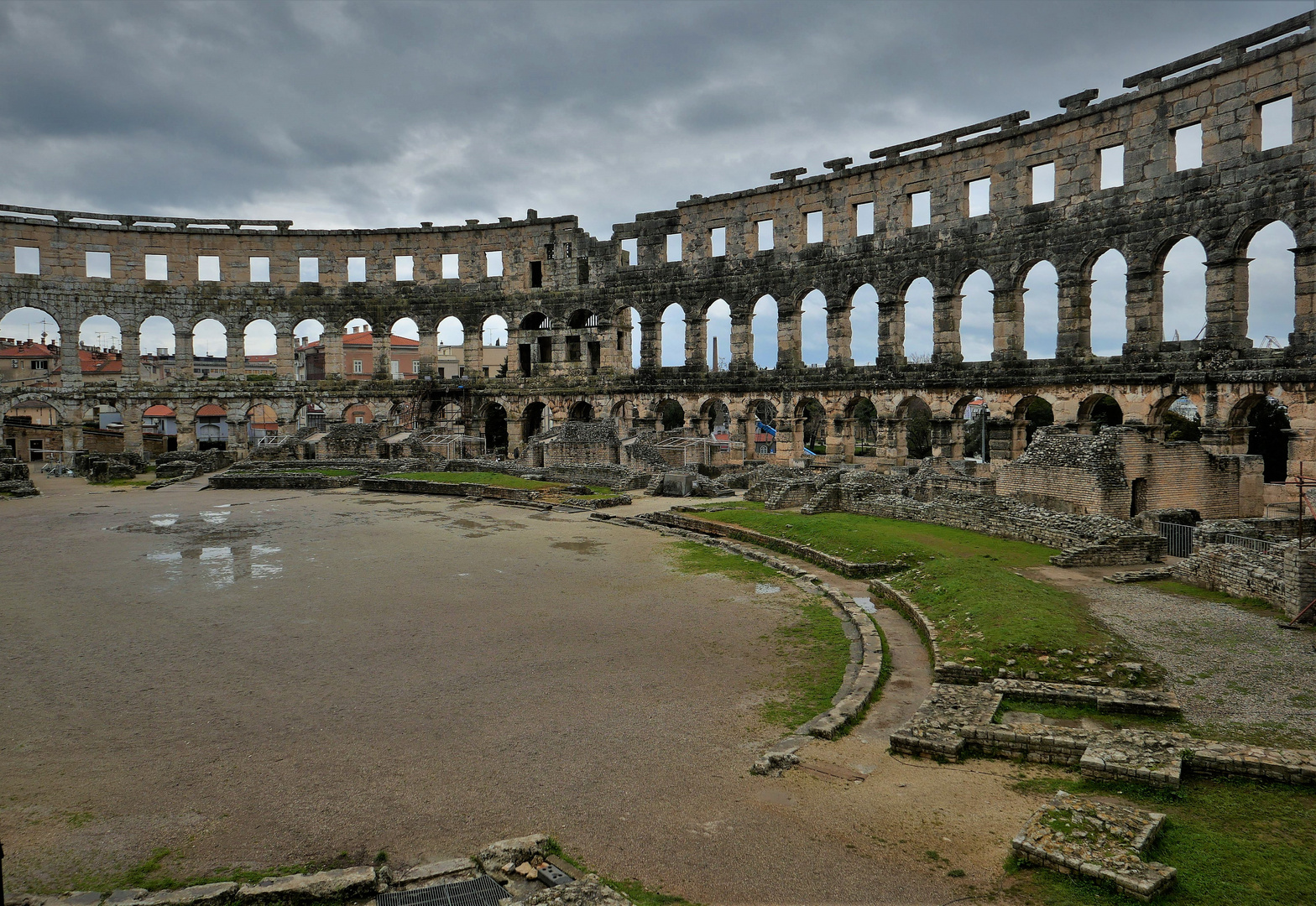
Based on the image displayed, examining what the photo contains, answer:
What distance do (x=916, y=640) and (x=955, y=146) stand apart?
24.7 meters

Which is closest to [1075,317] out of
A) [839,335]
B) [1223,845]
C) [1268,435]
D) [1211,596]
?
[839,335]

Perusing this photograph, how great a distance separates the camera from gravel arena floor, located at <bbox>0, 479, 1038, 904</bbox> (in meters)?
6.25

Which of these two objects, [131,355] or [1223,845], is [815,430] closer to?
[131,355]

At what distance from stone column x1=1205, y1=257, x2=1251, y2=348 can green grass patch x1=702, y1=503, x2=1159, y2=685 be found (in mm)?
11444

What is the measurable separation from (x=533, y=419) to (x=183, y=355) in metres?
18.5

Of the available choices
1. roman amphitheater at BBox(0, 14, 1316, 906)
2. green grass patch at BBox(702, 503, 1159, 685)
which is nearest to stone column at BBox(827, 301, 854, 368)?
roman amphitheater at BBox(0, 14, 1316, 906)

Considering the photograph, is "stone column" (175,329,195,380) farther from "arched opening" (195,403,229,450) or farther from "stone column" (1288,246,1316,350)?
"stone column" (1288,246,1316,350)

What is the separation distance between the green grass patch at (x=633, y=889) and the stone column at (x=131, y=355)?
45359 millimetres

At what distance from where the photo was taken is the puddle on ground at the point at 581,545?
62.4 feet

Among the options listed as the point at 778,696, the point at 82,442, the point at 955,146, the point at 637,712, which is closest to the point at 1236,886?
the point at 778,696

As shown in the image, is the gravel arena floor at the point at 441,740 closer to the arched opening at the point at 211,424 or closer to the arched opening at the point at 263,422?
the arched opening at the point at 211,424

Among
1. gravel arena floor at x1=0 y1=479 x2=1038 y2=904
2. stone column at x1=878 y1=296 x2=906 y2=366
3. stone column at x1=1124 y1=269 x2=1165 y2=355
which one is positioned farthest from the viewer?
stone column at x1=878 y1=296 x2=906 y2=366

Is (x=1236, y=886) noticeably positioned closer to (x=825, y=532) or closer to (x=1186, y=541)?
(x=1186, y=541)

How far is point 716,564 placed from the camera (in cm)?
1761
